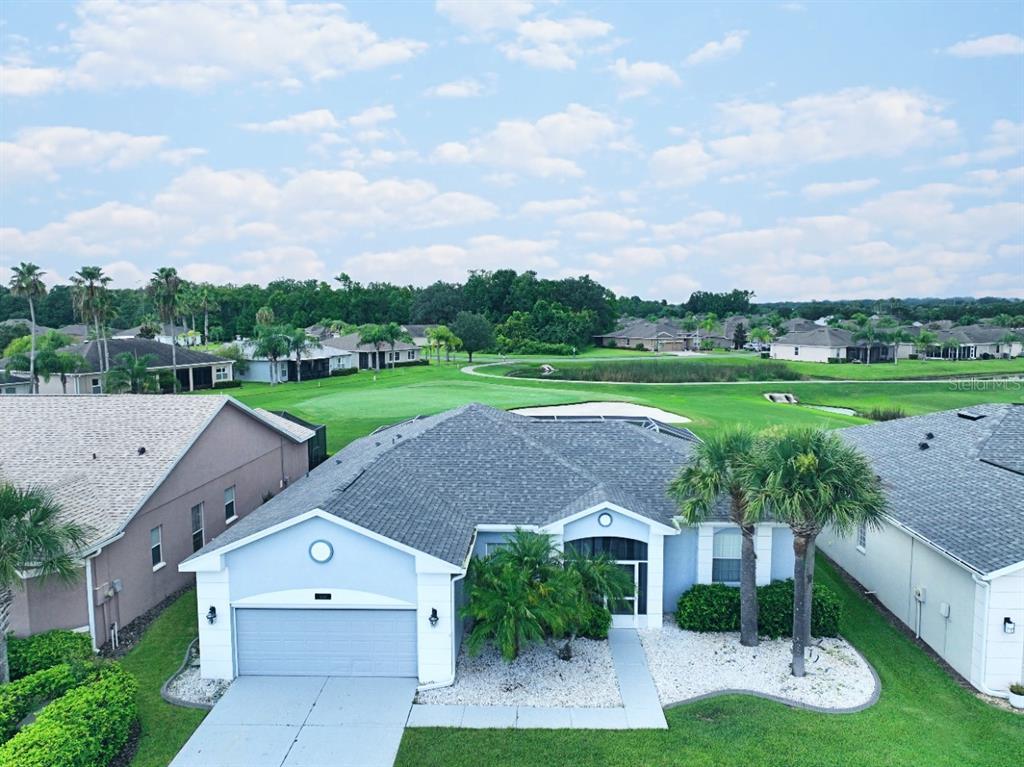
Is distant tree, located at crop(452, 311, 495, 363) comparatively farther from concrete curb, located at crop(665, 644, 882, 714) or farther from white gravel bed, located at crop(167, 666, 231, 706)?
concrete curb, located at crop(665, 644, 882, 714)

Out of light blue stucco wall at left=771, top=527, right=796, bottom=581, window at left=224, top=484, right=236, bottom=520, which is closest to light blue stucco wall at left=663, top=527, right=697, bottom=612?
light blue stucco wall at left=771, top=527, right=796, bottom=581

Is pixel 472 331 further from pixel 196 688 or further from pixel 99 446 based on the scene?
pixel 196 688

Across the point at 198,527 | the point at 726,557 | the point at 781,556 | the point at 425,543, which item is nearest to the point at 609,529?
the point at 726,557

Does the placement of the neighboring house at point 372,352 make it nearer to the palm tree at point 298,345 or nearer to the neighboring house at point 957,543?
the palm tree at point 298,345

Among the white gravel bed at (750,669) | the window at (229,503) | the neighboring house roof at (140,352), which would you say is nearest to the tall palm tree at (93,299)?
the neighboring house roof at (140,352)

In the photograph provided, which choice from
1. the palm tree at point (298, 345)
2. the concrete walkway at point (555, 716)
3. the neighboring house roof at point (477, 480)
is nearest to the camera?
the concrete walkway at point (555, 716)
